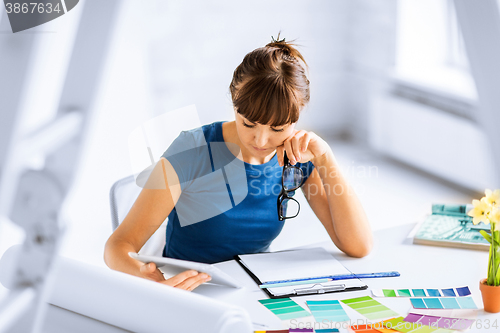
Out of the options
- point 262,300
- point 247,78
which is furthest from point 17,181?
point 247,78

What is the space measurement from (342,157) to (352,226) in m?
2.68

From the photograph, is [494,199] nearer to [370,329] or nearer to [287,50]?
[370,329]

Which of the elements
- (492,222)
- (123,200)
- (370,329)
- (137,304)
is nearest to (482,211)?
(492,222)

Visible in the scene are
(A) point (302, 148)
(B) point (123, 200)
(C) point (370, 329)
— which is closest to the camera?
(C) point (370, 329)

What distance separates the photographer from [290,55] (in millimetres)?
1210

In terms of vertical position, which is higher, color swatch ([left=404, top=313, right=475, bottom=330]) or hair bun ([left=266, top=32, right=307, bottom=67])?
hair bun ([left=266, top=32, right=307, bottom=67])

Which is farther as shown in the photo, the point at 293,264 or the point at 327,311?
the point at 293,264

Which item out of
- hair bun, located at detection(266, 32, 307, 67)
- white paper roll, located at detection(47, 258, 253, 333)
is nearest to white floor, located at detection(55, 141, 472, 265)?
white paper roll, located at detection(47, 258, 253, 333)

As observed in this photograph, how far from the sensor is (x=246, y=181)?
4.31ft

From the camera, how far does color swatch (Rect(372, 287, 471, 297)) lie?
1.02m

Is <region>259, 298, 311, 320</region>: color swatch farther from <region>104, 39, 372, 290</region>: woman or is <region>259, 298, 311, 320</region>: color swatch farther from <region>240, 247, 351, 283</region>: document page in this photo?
<region>104, 39, 372, 290</region>: woman

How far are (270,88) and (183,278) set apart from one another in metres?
0.45

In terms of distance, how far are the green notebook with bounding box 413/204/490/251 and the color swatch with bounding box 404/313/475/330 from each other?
0.34 metres

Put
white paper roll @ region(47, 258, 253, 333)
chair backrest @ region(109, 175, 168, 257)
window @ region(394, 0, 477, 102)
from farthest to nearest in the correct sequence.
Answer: window @ region(394, 0, 477, 102), chair backrest @ region(109, 175, 168, 257), white paper roll @ region(47, 258, 253, 333)
